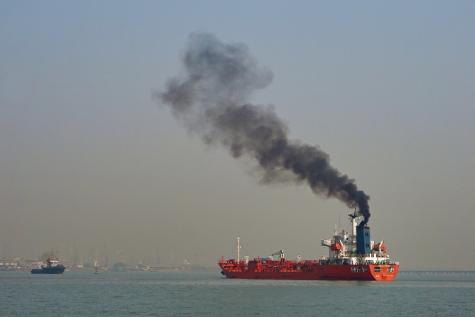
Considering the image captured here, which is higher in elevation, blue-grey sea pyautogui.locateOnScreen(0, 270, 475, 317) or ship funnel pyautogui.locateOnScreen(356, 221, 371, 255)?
ship funnel pyautogui.locateOnScreen(356, 221, 371, 255)

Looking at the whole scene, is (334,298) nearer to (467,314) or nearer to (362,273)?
(467,314)

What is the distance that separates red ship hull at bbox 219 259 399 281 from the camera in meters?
169

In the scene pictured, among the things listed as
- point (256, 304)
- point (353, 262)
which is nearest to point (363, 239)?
point (353, 262)

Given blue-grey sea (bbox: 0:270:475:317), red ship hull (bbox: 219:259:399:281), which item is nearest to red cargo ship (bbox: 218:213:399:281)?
red ship hull (bbox: 219:259:399:281)

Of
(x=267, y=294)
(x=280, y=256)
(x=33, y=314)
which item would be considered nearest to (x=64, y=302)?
(x=33, y=314)

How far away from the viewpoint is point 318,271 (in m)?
180

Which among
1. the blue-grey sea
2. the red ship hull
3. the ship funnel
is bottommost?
the blue-grey sea

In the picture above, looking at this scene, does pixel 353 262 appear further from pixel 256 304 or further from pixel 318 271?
pixel 256 304

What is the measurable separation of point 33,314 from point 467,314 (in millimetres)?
55342

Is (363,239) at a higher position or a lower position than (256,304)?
higher

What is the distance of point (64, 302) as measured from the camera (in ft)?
403

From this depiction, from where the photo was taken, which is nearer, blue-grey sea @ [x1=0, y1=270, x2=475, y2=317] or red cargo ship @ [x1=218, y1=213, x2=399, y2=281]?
blue-grey sea @ [x1=0, y1=270, x2=475, y2=317]

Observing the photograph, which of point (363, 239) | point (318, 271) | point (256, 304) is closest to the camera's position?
point (256, 304)

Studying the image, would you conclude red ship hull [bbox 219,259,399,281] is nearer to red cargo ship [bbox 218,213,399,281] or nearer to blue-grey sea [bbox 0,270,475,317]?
red cargo ship [bbox 218,213,399,281]
